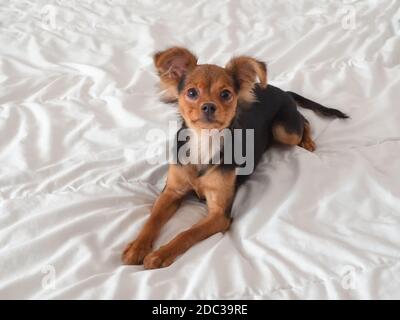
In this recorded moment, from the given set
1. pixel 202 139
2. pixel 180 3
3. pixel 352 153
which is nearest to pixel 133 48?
pixel 180 3

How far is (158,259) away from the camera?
910mm

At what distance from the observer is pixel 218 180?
3.59ft

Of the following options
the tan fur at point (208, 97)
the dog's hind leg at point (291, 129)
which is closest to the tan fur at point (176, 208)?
the tan fur at point (208, 97)

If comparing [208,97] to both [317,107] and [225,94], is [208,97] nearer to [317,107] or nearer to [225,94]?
[225,94]

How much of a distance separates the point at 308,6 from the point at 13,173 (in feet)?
5.18

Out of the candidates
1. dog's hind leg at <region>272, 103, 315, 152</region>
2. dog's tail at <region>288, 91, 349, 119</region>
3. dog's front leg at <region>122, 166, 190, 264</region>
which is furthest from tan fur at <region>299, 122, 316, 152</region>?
dog's front leg at <region>122, 166, 190, 264</region>

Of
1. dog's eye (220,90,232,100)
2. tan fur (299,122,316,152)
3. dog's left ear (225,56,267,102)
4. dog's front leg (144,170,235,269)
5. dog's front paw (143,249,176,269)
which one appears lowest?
dog's front paw (143,249,176,269)

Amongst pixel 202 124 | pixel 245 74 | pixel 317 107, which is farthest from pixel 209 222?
pixel 317 107

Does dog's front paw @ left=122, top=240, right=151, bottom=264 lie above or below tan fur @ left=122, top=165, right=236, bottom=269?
below

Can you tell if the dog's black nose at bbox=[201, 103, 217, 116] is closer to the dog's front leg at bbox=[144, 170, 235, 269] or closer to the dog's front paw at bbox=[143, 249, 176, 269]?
the dog's front leg at bbox=[144, 170, 235, 269]

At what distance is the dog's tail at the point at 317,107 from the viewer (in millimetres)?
1392

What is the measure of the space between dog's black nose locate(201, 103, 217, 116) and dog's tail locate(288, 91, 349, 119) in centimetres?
52

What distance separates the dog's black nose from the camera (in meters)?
1.01
